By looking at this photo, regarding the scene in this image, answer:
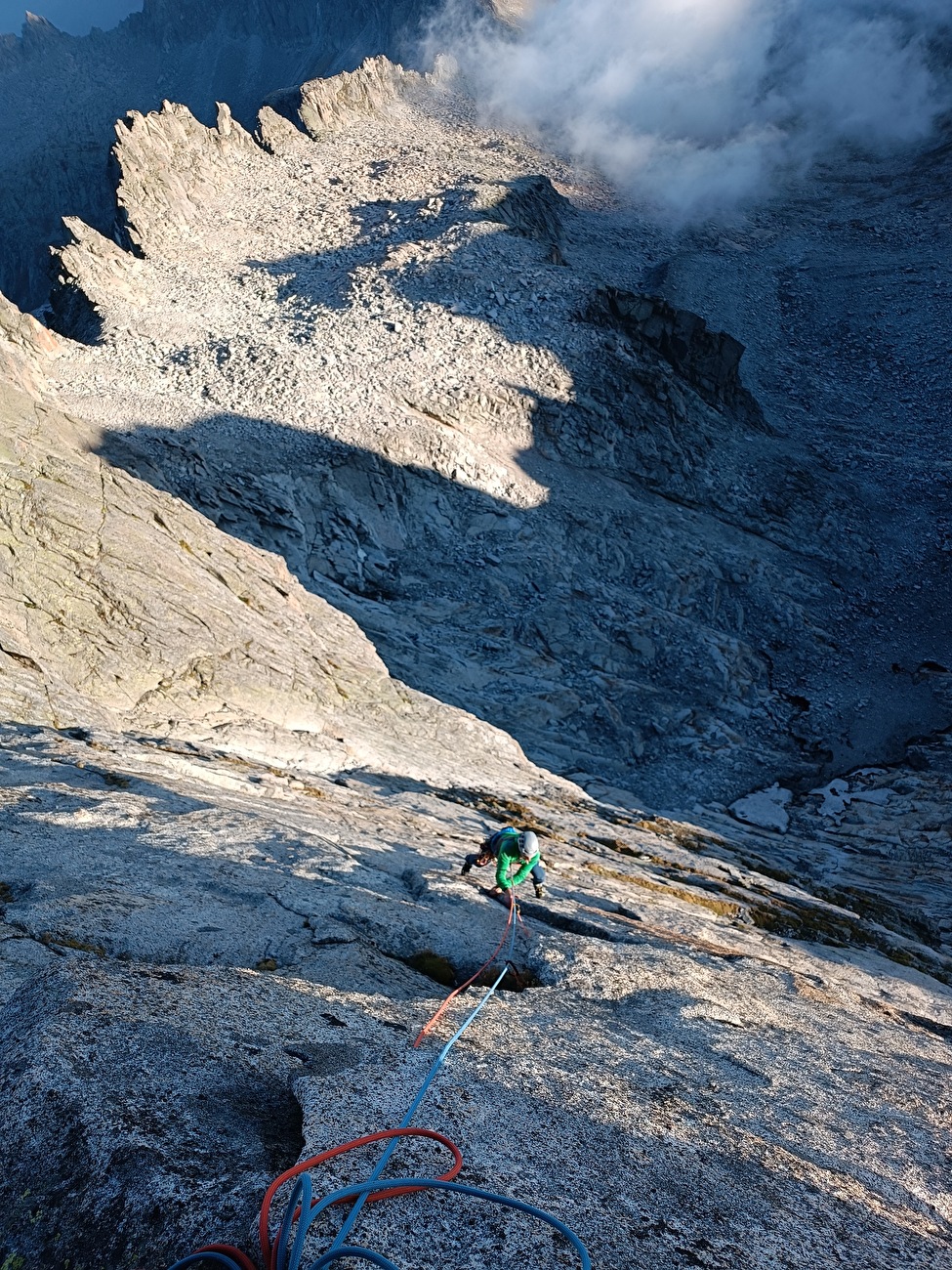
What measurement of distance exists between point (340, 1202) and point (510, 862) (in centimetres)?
776

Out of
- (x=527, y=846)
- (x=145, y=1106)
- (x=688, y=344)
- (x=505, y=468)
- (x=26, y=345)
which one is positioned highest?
(x=688, y=344)

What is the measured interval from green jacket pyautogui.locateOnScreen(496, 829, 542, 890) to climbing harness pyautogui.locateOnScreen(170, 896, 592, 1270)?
6.58 m

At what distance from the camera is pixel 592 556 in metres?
46.0

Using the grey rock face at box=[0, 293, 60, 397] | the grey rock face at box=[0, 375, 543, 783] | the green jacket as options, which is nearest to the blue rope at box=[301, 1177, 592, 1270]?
the green jacket

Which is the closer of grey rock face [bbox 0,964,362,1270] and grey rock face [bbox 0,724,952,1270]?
grey rock face [bbox 0,964,362,1270]

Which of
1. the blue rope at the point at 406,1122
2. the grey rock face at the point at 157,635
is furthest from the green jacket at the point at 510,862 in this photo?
the grey rock face at the point at 157,635

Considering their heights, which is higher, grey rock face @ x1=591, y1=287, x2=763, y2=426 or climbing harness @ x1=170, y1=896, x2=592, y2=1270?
grey rock face @ x1=591, y1=287, x2=763, y2=426

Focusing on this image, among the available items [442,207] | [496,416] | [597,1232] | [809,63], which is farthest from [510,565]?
[809,63]

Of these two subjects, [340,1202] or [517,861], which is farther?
[517,861]

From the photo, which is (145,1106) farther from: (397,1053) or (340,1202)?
→ (397,1053)

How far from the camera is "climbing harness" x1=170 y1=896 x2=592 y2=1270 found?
10.1 ft

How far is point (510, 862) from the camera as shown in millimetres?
11086

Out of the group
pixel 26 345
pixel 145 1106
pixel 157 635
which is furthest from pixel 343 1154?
pixel 26 345

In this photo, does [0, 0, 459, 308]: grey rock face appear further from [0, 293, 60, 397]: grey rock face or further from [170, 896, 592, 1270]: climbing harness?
[170, 896, 592, 1270]: climbing harness
